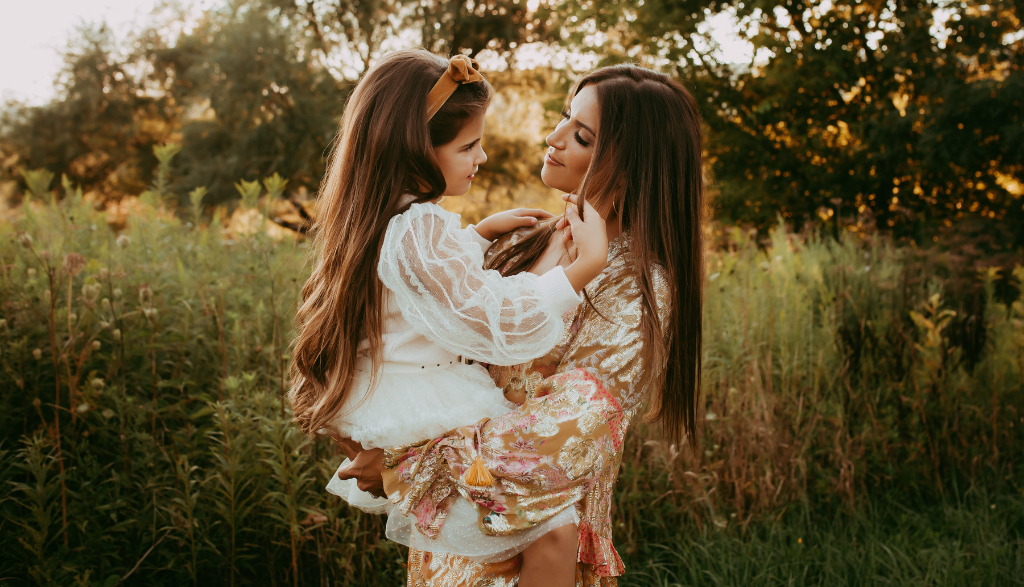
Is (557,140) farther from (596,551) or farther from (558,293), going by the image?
(596,551)

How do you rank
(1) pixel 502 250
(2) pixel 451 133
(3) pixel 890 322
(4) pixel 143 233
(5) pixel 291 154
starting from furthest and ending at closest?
(5) pixel 291 154 → (3) pixel 890 322 → (4) pixel 143 233 → (1) pixel 502 250 → (2) pixel 451 133

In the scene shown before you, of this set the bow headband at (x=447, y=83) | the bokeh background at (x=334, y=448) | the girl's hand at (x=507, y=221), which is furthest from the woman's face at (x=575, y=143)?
the bokeh background at (x=334, y=448)

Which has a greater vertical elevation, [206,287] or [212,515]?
[206,287]

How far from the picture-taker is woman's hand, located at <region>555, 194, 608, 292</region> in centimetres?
143

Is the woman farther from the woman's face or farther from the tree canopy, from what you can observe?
the tree canopy

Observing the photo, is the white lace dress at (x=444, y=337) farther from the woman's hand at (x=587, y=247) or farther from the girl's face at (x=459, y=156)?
the girl's face at (x=459, y=156)

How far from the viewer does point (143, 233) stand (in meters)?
3.20

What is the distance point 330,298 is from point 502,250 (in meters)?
0.60

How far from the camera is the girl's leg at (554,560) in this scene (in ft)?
4.58

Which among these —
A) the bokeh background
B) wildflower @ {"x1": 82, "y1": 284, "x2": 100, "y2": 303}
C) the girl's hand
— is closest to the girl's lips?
the girl's hand

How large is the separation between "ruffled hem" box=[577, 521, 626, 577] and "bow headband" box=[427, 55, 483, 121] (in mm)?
1028

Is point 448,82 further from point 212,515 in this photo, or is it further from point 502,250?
point 212,515

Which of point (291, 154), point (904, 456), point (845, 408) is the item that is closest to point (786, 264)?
point (845, 408)

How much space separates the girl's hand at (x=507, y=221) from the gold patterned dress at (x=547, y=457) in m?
0.43
